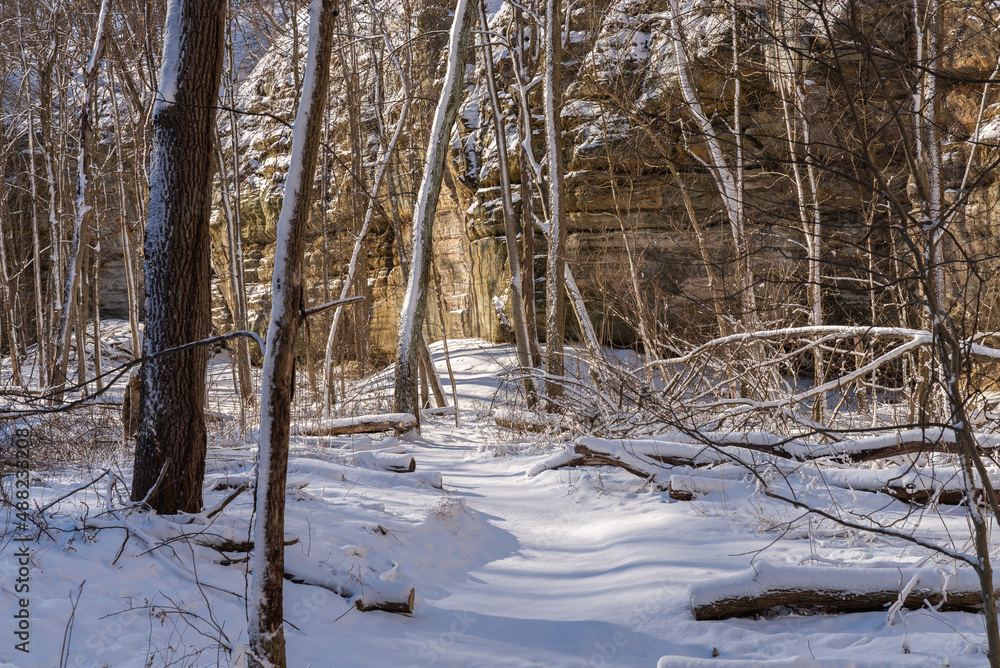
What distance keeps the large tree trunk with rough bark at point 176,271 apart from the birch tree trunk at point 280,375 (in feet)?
6.24

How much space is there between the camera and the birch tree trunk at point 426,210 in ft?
31.2

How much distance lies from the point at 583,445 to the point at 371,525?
2.71m

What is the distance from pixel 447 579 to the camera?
4.55 meters

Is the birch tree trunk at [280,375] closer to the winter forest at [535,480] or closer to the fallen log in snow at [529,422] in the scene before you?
the winter forest at [535,480]

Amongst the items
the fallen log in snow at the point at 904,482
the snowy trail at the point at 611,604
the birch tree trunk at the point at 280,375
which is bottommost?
the snowy trail at the point at 611,604

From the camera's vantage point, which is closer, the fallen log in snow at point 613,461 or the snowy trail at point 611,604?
the snowy trail at point 611,604

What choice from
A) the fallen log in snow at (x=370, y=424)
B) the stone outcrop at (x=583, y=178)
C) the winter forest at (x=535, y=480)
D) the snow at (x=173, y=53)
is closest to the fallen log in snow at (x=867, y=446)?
the winter forest at (x=535, y=480)

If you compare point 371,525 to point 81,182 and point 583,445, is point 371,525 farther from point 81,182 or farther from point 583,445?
point 81,182

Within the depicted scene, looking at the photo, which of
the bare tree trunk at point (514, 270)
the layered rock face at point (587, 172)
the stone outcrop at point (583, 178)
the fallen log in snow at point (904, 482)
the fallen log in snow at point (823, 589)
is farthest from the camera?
the stone outcrop at point (583, 178)

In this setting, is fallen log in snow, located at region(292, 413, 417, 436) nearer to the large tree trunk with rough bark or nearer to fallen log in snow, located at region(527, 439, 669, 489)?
fallen log in snow, located at region(527, 439, 669, 489)

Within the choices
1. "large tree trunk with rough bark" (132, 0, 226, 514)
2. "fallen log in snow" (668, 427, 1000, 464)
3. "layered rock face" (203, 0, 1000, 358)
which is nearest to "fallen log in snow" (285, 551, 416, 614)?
"large tree trunk with rough bark" (132, 0, 226, 514)

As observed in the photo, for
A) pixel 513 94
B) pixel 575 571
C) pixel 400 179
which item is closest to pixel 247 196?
pixel 400 179

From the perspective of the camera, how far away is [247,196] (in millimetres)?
23141

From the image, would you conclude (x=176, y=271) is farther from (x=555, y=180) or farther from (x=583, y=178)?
(x=583, y=178)
